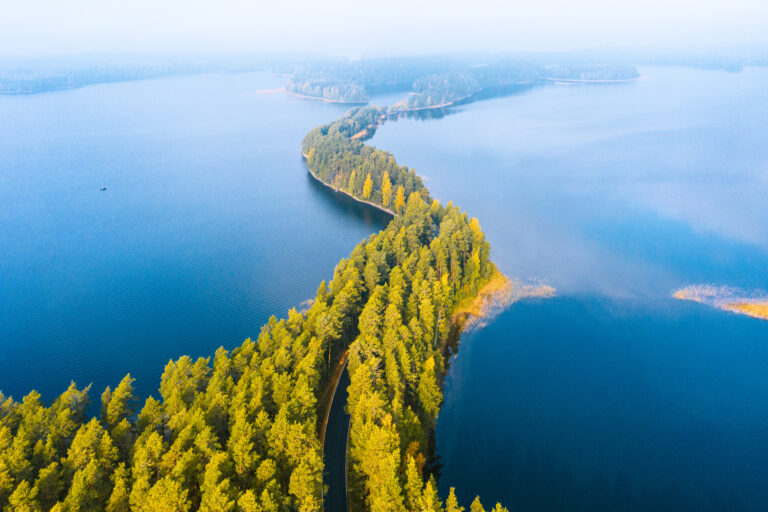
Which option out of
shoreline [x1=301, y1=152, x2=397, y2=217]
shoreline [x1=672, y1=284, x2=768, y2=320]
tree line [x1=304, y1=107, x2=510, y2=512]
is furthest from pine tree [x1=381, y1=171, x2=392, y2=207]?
shoreline [x1=672, y1=284, x2=768, y2=320]

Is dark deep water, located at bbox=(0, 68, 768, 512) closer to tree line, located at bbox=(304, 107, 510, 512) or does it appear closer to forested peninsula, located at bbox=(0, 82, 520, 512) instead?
tree line, located at bbox=(304, 107, 510, 512)

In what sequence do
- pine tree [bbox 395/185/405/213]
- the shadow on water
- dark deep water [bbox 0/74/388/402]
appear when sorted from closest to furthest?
1. dark deep water [bbox 0/74/388/402]
2. the shadow on water
3. pine tree [bbox 395/185/405/213]

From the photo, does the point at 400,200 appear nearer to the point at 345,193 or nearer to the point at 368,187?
the point at 368,187

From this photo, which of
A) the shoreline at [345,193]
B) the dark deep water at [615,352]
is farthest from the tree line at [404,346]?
the dark deep water at [615,352]

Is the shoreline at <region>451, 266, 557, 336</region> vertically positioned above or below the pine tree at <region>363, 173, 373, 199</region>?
below

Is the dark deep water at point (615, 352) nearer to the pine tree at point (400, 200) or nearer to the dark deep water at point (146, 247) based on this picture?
the pine tree at point (400, 200)

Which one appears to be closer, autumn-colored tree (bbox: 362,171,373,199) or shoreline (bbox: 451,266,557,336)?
shoreline (bbox: 451,266,557,336)
